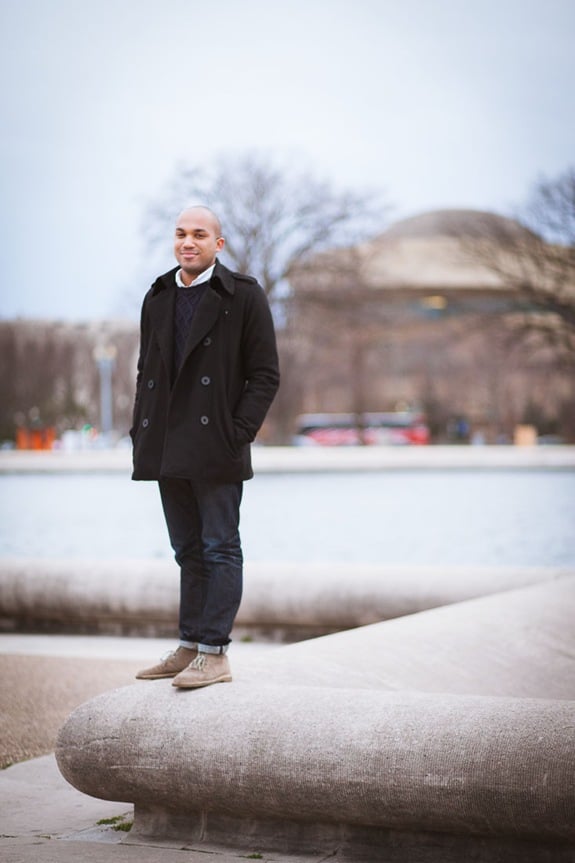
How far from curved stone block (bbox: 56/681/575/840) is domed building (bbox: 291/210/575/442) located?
3479 centimetres

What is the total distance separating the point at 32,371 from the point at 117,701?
184 feet

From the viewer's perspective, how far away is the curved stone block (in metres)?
3.77

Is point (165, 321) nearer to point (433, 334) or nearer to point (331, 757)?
point (331, 757)

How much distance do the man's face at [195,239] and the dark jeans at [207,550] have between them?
2.38 feet

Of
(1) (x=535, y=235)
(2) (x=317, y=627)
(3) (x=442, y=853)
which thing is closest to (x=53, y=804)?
(3) (x=442, y=853)

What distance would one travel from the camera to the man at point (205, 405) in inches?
178

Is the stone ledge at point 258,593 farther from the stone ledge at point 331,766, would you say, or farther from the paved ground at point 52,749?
the stone ledge at point 331,766

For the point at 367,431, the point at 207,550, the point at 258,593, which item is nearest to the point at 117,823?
the point at 207,550

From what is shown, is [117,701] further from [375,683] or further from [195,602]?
[375,683]

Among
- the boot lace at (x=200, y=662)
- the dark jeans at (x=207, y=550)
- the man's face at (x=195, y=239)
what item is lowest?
the boot lace at (x=200, y=662)

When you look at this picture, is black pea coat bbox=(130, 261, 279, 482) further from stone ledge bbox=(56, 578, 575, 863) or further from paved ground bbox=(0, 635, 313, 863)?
paved ground bbox=(0, 635, 313, 863)

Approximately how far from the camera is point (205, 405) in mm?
4512

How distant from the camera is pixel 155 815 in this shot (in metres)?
4.34

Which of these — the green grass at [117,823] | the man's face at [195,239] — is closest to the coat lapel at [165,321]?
the man's face at [195,239]
